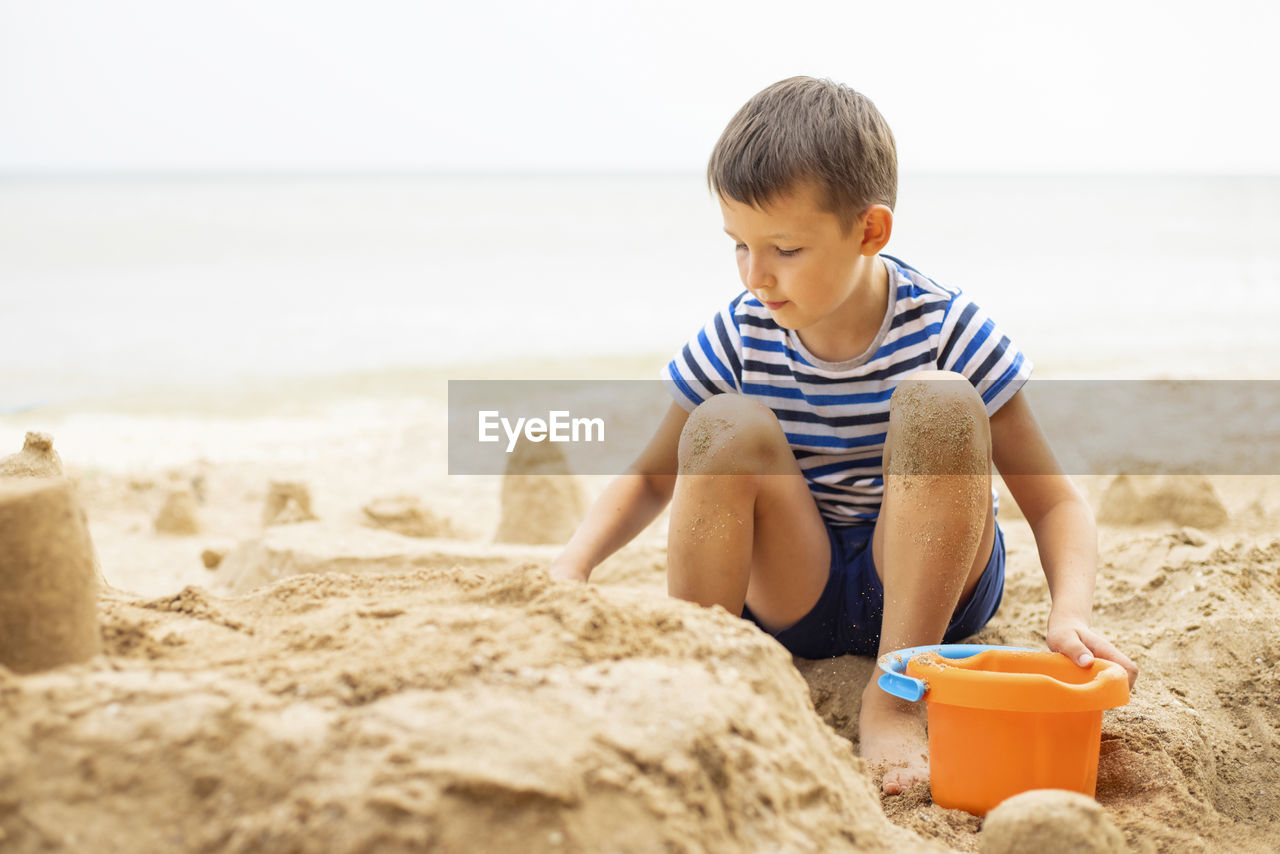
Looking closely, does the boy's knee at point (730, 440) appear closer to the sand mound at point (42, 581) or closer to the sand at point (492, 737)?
the sand at point (492, 737)

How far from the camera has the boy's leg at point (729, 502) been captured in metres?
1.96

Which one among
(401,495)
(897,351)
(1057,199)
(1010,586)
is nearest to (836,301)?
(897,351)

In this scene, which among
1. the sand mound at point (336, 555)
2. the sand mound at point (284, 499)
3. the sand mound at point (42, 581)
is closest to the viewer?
the sand mound at point (42, 581)

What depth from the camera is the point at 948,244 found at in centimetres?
2045

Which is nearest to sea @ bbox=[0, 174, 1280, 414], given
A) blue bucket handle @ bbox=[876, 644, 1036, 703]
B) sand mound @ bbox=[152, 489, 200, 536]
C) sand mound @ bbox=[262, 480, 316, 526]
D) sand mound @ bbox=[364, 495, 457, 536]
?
sand mound @ bbox=[364, 495, 457, 536]

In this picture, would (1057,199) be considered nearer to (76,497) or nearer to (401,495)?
(401,495)

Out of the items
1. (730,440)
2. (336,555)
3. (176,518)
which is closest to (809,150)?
(730,440)

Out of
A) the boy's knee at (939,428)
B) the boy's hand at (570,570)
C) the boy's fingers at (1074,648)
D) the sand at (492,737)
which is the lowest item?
→ the boy's fingers at (1074,648)

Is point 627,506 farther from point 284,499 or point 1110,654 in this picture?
Result: point 284,499

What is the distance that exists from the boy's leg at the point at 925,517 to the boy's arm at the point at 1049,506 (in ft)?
0.75

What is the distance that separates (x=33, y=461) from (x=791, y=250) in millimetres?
1462

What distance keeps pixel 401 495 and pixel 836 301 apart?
2.77 m

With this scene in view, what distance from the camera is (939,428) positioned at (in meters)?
1.85

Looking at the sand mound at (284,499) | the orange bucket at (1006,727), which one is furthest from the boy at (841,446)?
the sand mound at (284,499)
